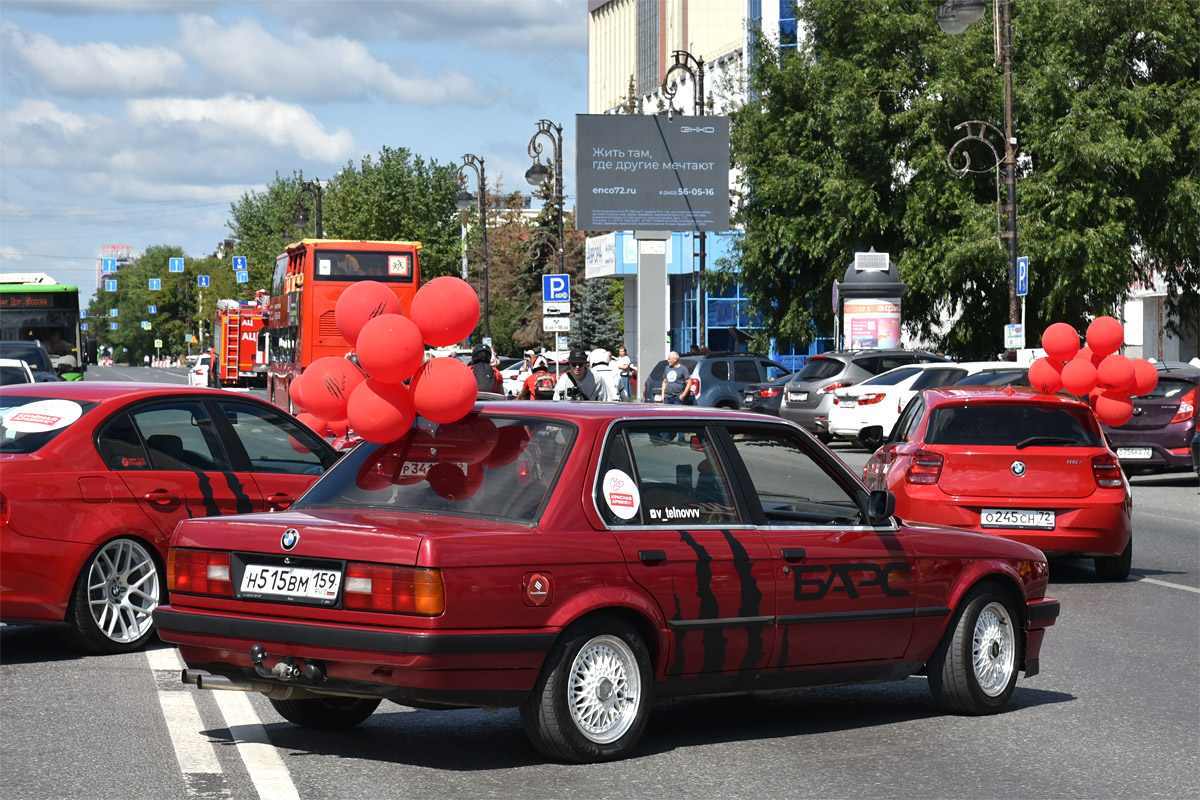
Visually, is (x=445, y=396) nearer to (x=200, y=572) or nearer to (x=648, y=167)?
(x=200, y=572)

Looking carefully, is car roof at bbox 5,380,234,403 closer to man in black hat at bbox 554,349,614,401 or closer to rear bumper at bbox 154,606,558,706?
rear bumper at bbox 154,606,558,706

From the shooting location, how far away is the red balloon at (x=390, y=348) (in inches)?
284

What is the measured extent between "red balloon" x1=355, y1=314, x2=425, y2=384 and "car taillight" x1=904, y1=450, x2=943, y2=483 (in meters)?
6.05

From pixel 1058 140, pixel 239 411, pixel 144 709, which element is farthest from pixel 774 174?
pixel 144 709

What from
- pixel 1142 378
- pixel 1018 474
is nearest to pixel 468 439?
pixel 1018 474

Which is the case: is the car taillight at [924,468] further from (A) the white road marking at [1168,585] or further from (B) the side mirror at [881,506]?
(B) the side mirror at [881,506]

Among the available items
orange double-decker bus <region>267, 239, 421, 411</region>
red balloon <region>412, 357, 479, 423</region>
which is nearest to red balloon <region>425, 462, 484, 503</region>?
red balloon <region>412, 357, 479, 423</region>

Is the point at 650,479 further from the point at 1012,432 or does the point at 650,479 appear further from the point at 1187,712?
the point at 1012,432

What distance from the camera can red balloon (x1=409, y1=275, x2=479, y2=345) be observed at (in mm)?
7574

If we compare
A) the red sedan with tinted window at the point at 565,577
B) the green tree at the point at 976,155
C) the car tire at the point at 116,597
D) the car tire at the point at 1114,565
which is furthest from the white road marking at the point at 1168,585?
the green tree at the point at 976,155

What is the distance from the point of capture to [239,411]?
9.90 meters

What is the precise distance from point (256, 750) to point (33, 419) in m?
3.27

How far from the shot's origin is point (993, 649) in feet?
25.5

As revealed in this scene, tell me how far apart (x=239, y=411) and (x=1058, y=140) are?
28.6 meters
